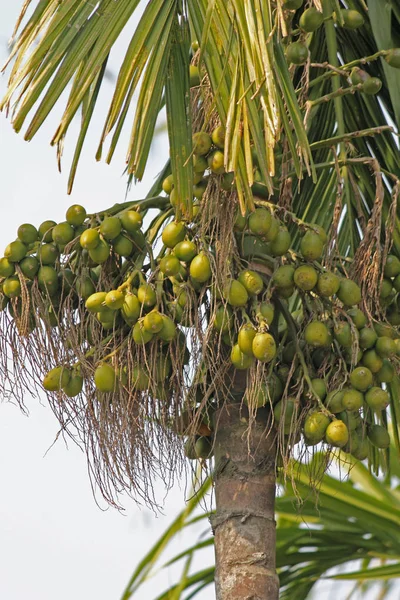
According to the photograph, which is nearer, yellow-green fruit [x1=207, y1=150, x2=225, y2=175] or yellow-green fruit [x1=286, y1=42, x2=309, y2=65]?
yellow-green fruit [x1=207, y1=150, x2=225, y2=175]

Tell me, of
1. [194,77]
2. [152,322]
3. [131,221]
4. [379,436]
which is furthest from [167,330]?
[194,77]

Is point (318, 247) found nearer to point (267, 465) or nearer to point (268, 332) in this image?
point (268, 332)

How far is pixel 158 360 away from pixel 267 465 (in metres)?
0.33

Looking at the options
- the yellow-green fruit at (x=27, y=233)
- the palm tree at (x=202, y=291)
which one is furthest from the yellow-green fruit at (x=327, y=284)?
the yellow-green fruit at (x=27, y=233)

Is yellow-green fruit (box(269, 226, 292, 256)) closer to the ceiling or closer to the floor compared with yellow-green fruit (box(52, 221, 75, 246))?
closer to the floor

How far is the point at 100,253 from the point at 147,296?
0.47 ft

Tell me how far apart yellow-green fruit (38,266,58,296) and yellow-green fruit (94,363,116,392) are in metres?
0.22

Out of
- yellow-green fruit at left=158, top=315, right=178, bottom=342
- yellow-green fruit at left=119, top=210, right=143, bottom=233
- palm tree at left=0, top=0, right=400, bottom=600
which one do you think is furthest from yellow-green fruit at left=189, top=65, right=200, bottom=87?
yellow-green fruit at left=158, top=315, right=178, bottom=342

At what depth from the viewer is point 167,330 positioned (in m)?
2.11

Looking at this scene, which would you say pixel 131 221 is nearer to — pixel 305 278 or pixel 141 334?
pixel 141 334

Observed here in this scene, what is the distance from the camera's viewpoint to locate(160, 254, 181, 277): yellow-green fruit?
211 cm

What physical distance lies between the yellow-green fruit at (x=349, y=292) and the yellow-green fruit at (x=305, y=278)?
8 centimetres

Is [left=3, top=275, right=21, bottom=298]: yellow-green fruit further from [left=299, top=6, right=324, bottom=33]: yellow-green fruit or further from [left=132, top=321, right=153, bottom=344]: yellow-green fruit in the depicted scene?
[left=299, top=6, right=324, bottom=33]: yellow-green fruit

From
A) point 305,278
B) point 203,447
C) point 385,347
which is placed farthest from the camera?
point 203,447
